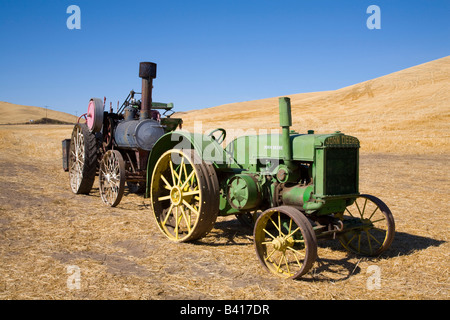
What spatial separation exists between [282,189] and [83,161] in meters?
5.24

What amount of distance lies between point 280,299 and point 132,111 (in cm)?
622

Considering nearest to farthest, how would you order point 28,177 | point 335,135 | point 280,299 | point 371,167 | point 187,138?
point 280,299
point 335,135
point 187,138
point 28,177
point 371,167

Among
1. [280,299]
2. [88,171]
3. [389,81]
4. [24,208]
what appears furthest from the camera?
[389,81]

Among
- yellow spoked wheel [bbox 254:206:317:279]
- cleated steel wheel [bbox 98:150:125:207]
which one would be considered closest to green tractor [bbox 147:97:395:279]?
A: yellow spoked wheel [bbox 254:206:317:279]

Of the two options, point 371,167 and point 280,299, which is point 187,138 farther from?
point 371,167

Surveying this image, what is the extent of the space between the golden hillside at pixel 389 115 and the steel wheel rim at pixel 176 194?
1425 centimetres

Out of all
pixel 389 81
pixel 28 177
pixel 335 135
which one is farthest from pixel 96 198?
pixel 389 81

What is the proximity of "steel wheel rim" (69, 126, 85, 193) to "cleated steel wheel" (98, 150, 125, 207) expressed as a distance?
0.74m

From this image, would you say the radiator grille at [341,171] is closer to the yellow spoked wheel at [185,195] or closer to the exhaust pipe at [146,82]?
the yellow spoked wheel at [185,195]

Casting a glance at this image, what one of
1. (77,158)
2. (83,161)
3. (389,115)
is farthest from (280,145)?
(389,115)

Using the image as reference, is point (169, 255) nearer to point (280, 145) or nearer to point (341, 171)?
point (280, 145)

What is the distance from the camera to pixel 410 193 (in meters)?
8.18

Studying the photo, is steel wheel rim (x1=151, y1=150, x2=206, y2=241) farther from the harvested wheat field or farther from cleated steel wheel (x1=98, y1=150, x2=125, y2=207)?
cleated steel wheel (x1=98, y1=150, x2=125, y2=207)

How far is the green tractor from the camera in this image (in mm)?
4090
